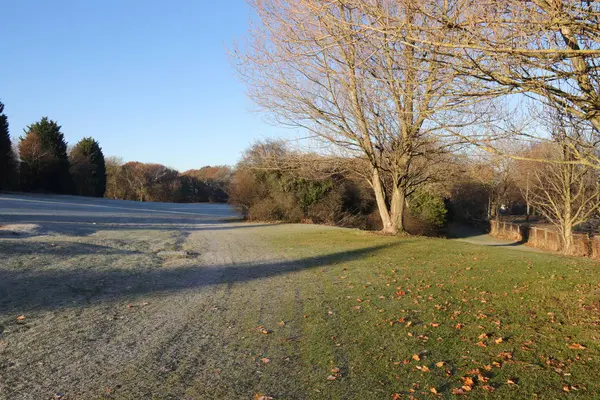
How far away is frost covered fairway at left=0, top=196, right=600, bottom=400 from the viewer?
436cm

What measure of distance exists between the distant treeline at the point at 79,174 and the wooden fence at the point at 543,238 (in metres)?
24.8

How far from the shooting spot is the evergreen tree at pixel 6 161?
141 ft

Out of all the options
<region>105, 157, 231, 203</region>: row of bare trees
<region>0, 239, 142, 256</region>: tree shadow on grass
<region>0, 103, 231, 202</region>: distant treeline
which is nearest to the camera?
<region>0, 239, 142, 256</region>: tree shadow on grass

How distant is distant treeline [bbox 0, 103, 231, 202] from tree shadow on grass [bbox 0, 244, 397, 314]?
35.8 m

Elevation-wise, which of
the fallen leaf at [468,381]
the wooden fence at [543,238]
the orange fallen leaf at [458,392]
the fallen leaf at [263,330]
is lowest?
the wooden fence at [543,238]

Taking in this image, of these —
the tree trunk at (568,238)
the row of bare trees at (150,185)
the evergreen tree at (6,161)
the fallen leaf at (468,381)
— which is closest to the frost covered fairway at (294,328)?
the fallen leaf at (468,381)

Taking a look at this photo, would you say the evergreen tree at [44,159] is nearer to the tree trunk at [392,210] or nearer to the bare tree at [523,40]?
the tree trunk at [392,210]

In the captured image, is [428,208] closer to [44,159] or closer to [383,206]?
[383,206]

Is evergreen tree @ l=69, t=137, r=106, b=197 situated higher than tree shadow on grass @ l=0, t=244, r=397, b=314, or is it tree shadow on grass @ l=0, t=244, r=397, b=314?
evergreen tree @ l=69, t=137, r=106, b=197

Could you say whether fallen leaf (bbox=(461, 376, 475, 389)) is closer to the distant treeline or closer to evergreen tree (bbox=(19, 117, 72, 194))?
the distant treeline

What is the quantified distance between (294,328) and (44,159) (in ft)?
167

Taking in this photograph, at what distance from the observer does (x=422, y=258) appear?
12812 millimetres

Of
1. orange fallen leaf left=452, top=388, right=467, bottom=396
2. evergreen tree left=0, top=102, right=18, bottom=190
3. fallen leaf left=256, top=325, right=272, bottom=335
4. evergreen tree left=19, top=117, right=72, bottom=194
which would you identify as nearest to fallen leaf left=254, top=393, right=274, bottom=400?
orange fallen leaf left=452, top=388, right=467, bottom=396

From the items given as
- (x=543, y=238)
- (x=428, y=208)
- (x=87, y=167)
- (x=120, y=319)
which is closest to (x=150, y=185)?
(x=87, y=167)
